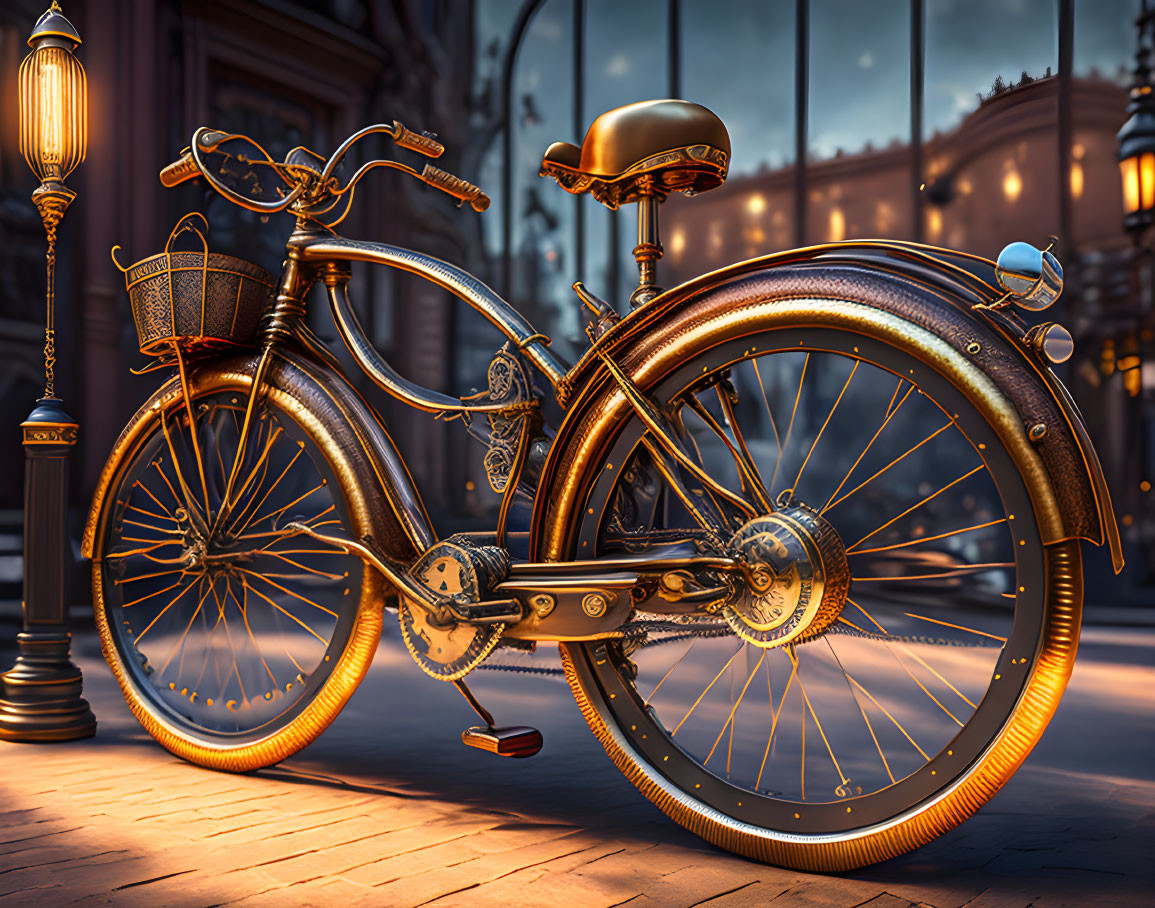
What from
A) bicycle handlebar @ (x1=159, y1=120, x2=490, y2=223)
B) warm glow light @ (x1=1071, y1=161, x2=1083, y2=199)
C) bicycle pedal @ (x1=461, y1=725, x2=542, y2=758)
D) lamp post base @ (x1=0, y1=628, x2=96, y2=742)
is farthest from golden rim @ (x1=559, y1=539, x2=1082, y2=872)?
warm glow light @ (x1=1071, y1=161, x2=1083, y2=199)

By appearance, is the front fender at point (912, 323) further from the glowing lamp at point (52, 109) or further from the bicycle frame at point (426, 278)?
the glowing lamp at point (52, 109)

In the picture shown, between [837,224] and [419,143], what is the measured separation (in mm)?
4770

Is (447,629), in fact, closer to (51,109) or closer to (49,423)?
(49,423)

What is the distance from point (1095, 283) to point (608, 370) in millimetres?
5572

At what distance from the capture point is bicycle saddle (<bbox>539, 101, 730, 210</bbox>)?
2.17m

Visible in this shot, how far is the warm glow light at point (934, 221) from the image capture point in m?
6.73

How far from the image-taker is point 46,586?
3.26 metres

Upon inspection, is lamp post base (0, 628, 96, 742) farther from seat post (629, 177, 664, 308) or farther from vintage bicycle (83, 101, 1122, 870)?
seat post (629, 177, 664, 308)

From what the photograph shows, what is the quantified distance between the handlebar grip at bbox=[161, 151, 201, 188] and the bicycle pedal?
5.45 feet

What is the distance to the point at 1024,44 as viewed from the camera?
639cm

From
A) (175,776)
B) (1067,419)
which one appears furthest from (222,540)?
(1067,419)

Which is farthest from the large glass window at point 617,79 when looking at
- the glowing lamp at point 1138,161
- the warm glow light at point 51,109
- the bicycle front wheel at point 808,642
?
the warm glow light at point 51,109

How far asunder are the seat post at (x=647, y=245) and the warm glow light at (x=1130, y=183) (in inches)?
210

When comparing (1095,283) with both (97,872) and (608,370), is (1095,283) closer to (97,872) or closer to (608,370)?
(608,370)
